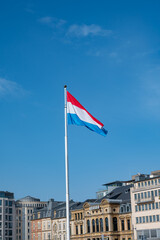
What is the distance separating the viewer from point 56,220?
475 ft

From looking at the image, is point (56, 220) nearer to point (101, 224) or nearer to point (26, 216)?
point (101, 224)

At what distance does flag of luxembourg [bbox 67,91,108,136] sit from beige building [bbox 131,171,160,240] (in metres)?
67.6

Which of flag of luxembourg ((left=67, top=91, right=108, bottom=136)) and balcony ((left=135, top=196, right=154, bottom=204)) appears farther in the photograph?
balcony ((left=135, top=196, right=154, bottom=204))

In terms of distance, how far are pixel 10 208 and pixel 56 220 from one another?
57235 millimetres

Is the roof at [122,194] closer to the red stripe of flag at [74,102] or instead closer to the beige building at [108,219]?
the beige building at [108,219]

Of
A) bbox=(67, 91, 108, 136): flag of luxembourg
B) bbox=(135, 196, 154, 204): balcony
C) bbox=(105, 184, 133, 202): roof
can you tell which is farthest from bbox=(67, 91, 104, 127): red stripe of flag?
bbox=(105, 184, 133, 202): roof

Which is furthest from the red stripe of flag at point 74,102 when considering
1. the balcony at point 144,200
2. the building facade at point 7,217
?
the building facade at point 7,217

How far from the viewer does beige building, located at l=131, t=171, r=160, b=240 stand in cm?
10294

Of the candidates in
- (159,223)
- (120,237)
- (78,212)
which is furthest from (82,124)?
(78,212)

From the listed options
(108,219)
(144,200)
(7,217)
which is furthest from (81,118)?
(7,217)

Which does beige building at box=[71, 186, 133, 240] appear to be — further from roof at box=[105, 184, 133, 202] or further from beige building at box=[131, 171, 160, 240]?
beige building at box=[131, 171, 160, 240]

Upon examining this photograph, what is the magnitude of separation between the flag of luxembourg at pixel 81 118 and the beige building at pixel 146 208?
2663 inches

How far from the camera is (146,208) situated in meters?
106

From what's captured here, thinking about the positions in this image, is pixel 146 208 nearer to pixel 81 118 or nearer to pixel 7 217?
pixel 81 118
